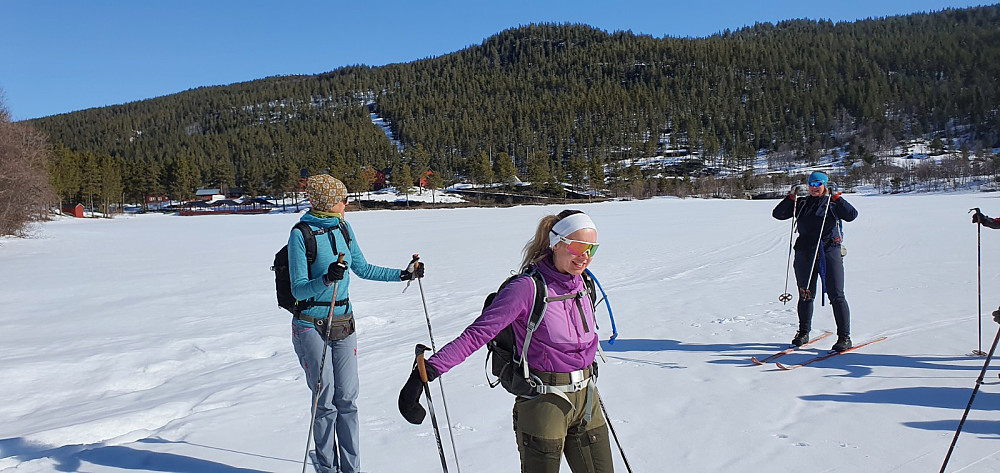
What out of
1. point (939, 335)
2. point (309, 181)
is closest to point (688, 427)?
point (309, 181)

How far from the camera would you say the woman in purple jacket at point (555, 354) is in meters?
2.64

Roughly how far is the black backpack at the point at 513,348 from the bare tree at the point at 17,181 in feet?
118

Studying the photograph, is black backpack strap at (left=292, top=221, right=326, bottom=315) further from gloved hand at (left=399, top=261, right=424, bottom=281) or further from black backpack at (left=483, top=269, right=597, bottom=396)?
black backpack at (left=483, top=269, right=597, bottom=396)

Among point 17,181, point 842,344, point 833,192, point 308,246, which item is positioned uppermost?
point 17,181

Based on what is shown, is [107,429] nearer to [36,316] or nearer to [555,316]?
[555,316]

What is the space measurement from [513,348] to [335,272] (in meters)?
1.29

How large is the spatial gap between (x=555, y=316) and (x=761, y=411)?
3.21m

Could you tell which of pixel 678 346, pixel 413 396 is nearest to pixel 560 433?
pixel 413 396

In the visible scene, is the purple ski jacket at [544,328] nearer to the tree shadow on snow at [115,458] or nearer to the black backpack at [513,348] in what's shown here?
the black backpack at [513,348]

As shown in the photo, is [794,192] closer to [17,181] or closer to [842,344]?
[842,344]

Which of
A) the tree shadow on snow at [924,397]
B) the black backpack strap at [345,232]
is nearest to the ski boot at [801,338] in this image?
the tree shadow on snow at [924,397]

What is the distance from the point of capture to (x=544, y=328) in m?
2.73

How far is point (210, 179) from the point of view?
11812cm

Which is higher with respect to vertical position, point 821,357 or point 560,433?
point 560,433
